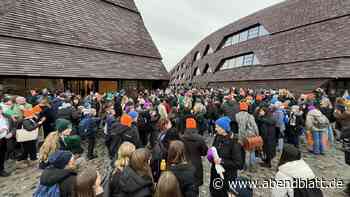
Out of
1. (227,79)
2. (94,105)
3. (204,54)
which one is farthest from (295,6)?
(94,105)

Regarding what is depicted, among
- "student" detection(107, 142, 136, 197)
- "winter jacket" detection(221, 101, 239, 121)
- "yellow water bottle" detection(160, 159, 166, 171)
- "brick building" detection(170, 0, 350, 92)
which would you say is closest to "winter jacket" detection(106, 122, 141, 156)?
"yellow water bottle" detection(160, 159, 166, 171)

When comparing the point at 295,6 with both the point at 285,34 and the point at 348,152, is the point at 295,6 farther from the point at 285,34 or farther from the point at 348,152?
the point at 348,152

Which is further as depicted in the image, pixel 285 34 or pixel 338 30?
pixel 285 34

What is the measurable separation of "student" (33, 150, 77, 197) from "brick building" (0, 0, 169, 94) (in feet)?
37.7

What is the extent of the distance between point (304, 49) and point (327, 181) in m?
19.7

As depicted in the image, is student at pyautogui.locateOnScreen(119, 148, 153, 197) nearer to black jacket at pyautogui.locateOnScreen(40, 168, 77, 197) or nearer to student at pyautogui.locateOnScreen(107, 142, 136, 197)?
student at pyautogui.locateOnScreen(107, 142, 136, 197)

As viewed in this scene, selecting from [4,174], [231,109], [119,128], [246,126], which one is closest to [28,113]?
[4,174]

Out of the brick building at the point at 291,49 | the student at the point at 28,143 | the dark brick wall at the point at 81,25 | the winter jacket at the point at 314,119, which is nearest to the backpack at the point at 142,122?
the student at the point at 28,143

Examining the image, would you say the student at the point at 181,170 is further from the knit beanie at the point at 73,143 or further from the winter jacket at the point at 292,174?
the knit beanie at the point at 73,143

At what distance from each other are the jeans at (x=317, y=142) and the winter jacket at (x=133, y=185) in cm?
684

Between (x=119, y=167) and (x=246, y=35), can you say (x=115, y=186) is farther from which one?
(x=246, y=35)

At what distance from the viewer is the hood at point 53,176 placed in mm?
2254

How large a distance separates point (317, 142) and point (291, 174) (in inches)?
224

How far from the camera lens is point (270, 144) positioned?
5582 mm
